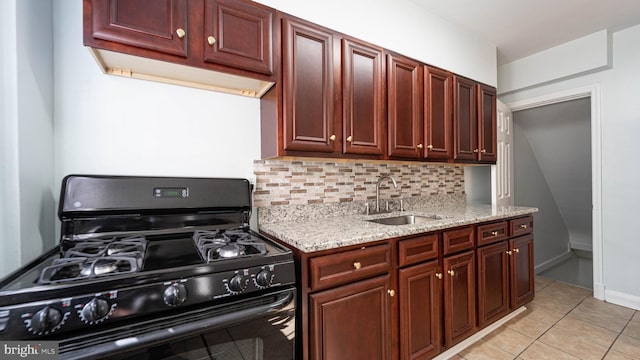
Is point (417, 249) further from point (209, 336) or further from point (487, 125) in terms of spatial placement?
point (487, 125)

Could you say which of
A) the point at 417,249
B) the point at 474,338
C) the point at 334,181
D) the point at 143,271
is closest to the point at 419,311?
the point at 417,249

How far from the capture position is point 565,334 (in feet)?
6.93

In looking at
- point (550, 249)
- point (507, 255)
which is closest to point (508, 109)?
point (507, 255)

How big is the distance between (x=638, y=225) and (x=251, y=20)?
3.76 metres

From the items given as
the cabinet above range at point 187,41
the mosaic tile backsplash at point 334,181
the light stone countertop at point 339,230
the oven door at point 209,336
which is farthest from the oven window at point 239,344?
the cabinet above range at point 187,41

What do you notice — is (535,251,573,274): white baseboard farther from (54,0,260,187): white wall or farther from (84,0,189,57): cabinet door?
(84,0,189,57): cabinet door

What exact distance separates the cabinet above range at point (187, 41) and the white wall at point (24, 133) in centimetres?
21

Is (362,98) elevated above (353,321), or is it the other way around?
(362,98)

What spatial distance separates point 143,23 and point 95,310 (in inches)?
44.6

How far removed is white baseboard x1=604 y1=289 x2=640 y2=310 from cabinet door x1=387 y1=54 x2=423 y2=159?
8.36 ft

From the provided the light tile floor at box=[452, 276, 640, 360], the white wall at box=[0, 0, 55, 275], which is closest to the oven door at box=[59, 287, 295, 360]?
the white wall at box=[0, 0, 55, 275]

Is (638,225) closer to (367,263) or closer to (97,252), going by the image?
(367,263)

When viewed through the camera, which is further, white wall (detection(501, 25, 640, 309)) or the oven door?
white wall (detection(501, 25, 640, 309))

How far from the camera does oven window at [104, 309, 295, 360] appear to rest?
0.83m
